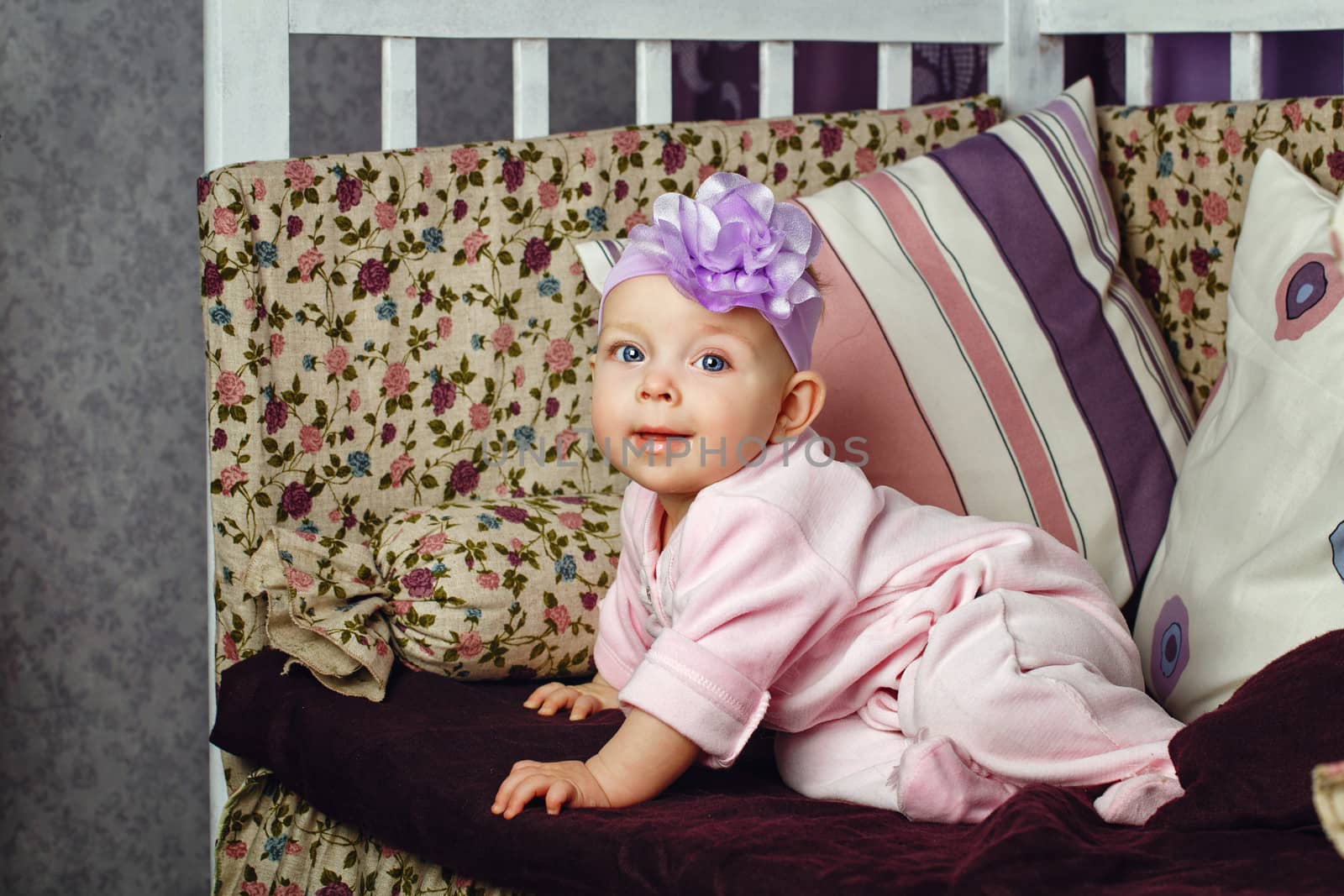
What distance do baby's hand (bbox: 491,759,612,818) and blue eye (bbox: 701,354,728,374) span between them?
0.29m

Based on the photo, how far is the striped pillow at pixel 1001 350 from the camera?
1312 millimetres

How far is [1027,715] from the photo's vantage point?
36.0 inches

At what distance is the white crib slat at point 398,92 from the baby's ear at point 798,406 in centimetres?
58

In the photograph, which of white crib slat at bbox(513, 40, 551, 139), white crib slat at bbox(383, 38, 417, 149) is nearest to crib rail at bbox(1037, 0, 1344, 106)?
white crib slat at bbox(513, 40, 551, 139)

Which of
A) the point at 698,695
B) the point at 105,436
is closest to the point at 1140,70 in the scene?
the point at 698,695

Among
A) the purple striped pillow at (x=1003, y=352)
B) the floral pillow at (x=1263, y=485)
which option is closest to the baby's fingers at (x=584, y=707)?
the purple striped pillow at (x=1003, y=352)

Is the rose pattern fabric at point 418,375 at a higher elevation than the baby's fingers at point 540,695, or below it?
higher

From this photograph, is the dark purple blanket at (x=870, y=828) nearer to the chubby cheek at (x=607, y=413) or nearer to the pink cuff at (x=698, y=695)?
the pink cuff at (x=698, y=695)

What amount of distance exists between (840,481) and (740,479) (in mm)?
75

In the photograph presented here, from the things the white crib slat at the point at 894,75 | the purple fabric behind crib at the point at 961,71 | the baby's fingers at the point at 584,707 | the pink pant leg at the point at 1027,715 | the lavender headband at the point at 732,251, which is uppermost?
the purple fabric behind crib at the point at 961,71

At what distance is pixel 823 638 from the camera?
102 centimetres

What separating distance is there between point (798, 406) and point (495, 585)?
0.33 metres

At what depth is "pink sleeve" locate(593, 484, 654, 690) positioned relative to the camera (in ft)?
3.82

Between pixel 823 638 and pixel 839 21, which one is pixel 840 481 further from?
pixel 839 21
